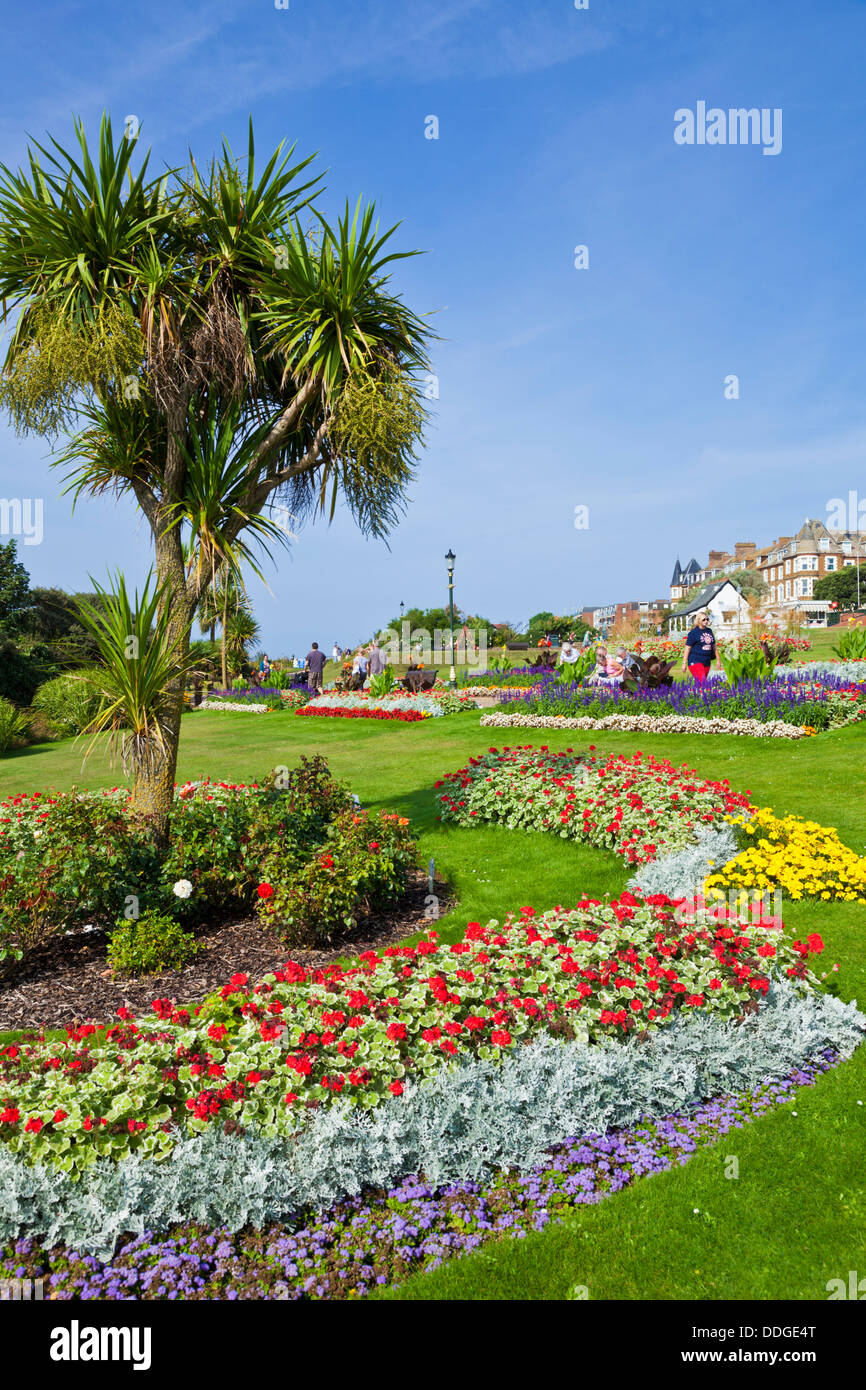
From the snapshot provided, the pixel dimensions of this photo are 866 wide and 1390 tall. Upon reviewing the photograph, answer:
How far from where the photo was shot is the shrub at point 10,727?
1758cm

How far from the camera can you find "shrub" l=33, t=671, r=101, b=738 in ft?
64.4

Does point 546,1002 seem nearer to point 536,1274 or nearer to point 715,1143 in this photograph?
point 715,1143

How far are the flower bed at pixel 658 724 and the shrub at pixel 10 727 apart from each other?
10607mm

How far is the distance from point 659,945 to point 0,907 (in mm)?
4352

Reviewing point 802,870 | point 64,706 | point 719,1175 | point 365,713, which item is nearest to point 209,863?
point 719,1175

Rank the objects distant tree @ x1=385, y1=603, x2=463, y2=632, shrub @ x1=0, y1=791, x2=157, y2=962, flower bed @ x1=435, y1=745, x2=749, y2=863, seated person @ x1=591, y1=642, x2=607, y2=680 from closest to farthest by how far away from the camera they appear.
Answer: shrub @ x1=0, y1=791, x2=157, y2=962 → flower bed @ x1=435, y1=745, x2=749, y2=863 → seated person @ x1=591, y1=642, x2=607, y2=680 → distant tree @ x1=385, y1=603, x2=463, y2=632

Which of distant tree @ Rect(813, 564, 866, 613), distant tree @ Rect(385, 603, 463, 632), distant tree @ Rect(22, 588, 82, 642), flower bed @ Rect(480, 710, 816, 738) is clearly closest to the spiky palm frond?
flower bed @ Rect(480, 710, 816, 738)

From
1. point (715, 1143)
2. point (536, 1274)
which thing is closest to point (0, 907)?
point (536, 1274)

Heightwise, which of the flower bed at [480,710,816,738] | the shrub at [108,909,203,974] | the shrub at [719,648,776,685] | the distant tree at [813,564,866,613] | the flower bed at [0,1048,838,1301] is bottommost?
the flower bed at [0,1048,838,1301]

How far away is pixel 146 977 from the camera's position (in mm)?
5277

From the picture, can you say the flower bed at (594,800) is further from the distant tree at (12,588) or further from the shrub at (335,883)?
the distant tree at (12,588)

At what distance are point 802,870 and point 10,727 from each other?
56.0 ft

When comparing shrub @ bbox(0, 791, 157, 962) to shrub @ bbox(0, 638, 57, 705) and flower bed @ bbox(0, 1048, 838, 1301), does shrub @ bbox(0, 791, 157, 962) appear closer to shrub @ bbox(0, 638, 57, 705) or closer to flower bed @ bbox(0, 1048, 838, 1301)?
flower bed @ bbox(0, 1048, 838, 1301)

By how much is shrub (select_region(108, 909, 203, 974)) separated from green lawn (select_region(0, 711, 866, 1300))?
1873 mm
